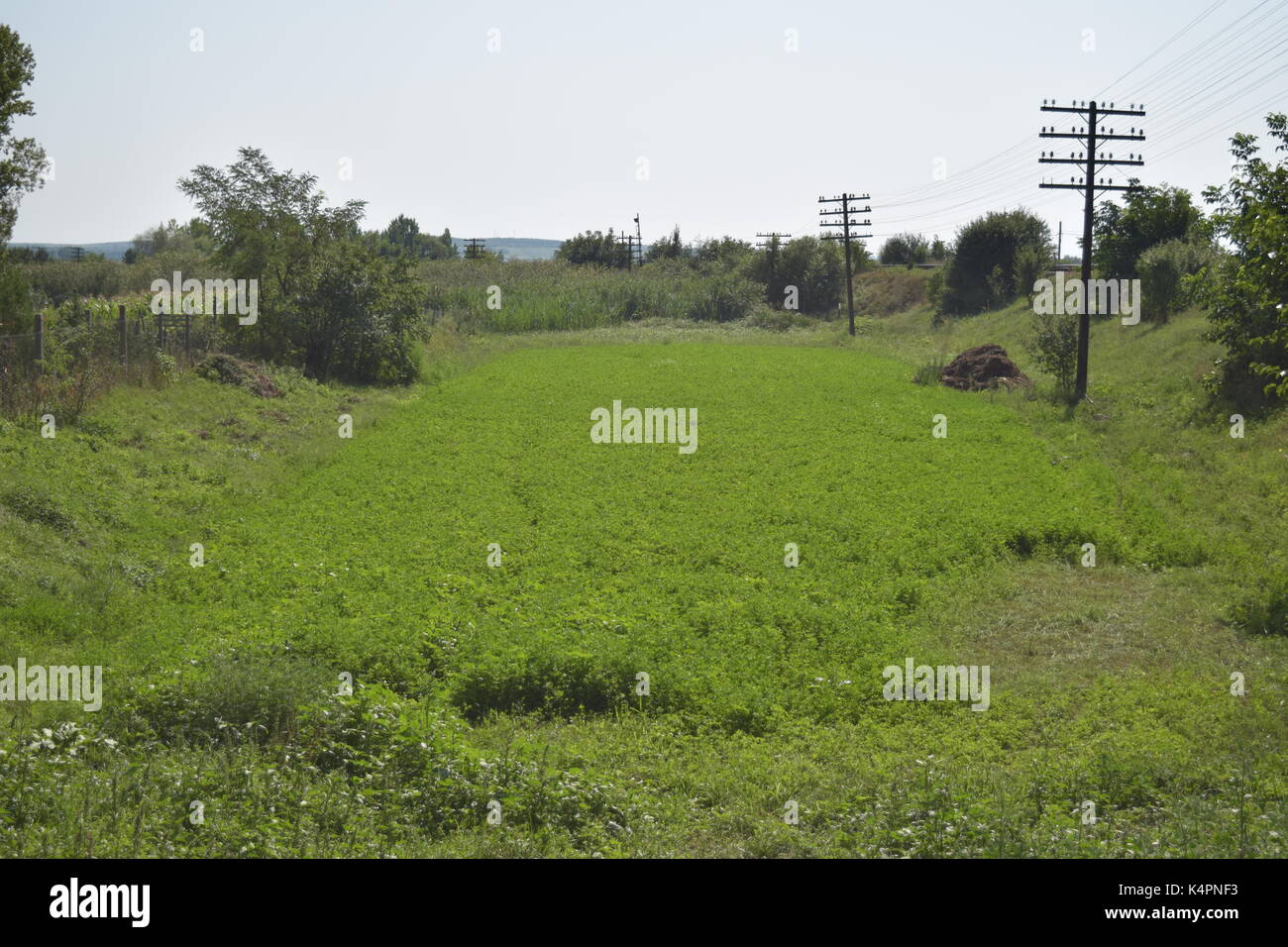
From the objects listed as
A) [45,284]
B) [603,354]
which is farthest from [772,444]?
[45,284]

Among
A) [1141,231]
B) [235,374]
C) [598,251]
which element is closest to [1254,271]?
[235,374]

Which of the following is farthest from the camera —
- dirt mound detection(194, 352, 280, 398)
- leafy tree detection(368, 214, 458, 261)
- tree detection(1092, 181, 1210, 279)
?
leafy tree detection(368, 214, 458, 261)

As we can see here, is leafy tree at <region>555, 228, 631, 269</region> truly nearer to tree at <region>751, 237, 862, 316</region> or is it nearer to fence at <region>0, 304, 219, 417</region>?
tree at <region>751, 237, 862, 316</region>

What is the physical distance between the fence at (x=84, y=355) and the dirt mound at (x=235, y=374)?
476 mm

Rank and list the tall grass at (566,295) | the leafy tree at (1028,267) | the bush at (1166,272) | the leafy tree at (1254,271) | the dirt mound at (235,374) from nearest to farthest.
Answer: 1. the leafy tree at (1254,271)
2. the dirt mound at (235,374)
3. the bush at (1166,272)
4. the tall grass at (566,295)
5. the leafy tree at (1028,267)

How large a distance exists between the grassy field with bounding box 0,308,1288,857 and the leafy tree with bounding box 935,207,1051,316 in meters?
39.8

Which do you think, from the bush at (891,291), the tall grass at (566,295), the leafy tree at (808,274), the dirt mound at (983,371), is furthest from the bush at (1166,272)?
the leafy tree at (808,274)

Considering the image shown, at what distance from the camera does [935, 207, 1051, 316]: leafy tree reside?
A: 6312cm

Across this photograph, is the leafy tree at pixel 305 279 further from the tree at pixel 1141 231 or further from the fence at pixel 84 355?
the tree at pixel 1141 231

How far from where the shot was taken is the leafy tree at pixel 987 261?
207ft

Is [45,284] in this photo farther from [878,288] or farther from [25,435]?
[878,288]

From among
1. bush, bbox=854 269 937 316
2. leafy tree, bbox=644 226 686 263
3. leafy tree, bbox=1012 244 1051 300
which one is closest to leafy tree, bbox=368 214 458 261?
leafy tree, bbox=644 226 686 263

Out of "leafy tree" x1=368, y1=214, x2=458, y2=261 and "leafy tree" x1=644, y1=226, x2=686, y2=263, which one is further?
"leafy tree" x1=368, y1=214, x2=458, y2=261

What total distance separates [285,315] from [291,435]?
1036 centimetres
